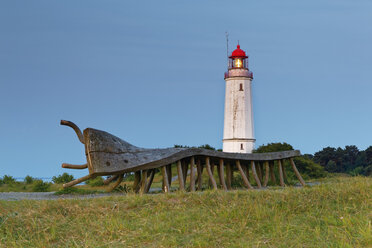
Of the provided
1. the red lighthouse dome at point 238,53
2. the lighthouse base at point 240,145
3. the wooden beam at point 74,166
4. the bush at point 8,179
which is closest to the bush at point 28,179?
the bush at point 8,179

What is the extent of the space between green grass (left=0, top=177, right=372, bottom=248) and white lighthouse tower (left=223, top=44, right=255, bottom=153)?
88.5 ft

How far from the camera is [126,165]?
43.9ft

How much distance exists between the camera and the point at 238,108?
38.0 metres

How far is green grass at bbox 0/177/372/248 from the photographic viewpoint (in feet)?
24.0

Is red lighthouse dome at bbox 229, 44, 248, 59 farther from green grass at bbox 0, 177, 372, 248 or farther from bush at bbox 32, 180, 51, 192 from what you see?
green grass at bbox 0, 177, 372, 248

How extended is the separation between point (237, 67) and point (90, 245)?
3245 centimetres

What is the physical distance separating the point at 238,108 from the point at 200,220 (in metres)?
30.1

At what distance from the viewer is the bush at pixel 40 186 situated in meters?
20.2

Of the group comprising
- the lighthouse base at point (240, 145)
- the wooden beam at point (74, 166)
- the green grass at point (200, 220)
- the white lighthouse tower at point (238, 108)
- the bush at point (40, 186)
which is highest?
the white lighthouse tower at point (238, 108)

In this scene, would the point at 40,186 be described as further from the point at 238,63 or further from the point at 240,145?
the point at 238,63

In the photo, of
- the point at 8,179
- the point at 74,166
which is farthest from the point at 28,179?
the point at 74,166

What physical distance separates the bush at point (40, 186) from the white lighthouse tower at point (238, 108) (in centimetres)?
1993

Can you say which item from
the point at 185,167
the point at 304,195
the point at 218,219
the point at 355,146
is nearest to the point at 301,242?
the point at 218,219

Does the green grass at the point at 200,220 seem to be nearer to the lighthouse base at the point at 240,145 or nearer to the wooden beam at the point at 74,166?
the wooden beam at the point at 74,166
